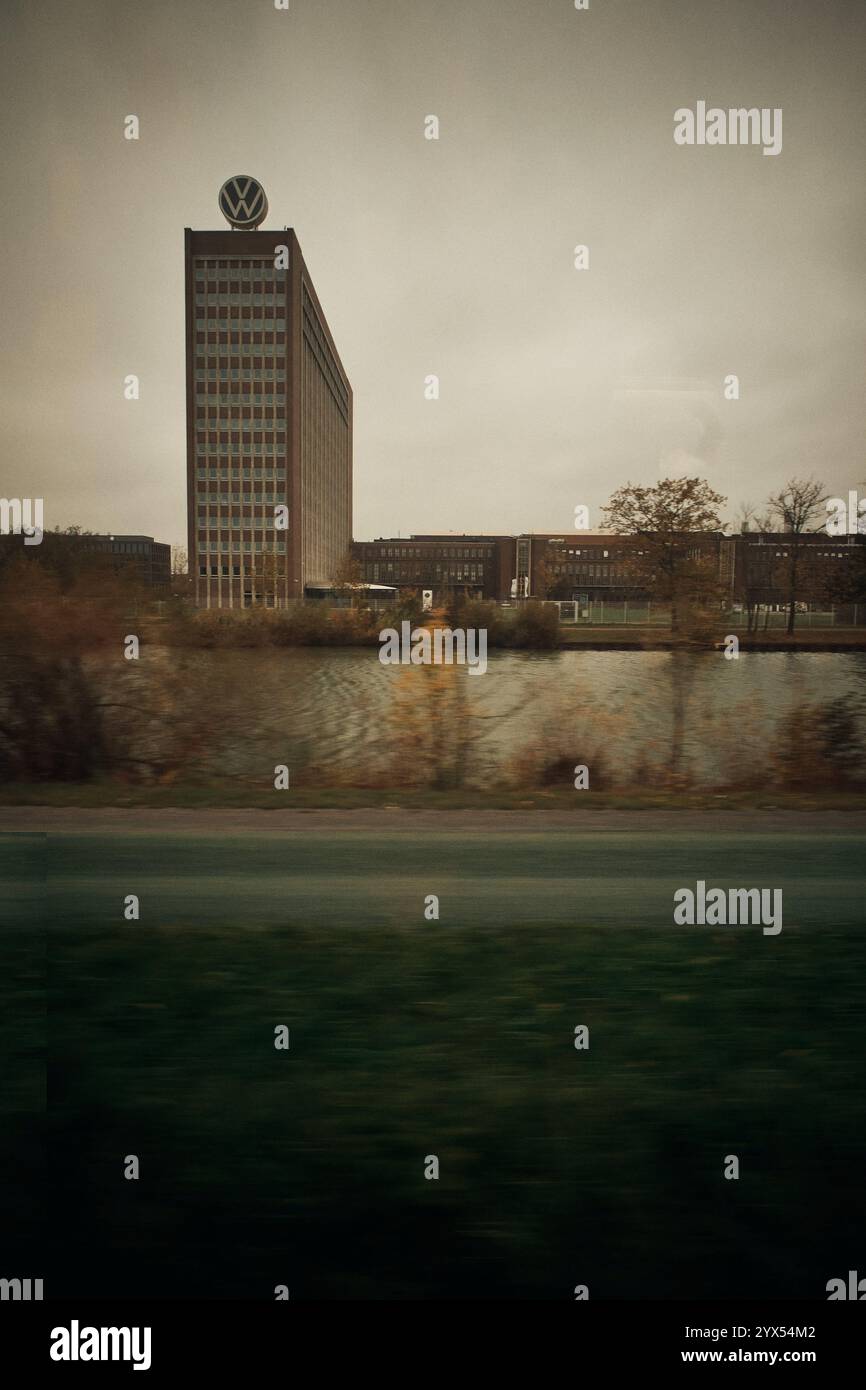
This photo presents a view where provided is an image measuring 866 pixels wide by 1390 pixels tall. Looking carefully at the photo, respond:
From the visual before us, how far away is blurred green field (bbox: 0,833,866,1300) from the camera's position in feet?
8.75

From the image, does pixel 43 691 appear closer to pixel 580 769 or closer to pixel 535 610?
pixel 580 769

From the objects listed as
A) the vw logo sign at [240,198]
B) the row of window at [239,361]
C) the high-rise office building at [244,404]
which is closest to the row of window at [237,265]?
the high-rise office building at [244,404]

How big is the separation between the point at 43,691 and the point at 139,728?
1.39 metres

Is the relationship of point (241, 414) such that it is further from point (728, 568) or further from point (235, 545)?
point (728, 568)

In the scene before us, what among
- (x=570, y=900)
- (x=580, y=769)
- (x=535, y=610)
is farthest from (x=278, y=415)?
(x=570, y=900)

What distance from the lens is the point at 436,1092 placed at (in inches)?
134

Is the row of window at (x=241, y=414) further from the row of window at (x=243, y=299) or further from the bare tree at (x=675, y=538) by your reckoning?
the bare tree at (x=675, y=538)

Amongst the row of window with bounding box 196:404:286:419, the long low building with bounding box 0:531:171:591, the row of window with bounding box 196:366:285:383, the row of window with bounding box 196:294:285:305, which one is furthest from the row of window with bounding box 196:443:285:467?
the long low building with bounding box 0:531:171:591

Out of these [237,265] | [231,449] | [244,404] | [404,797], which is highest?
[237,265]

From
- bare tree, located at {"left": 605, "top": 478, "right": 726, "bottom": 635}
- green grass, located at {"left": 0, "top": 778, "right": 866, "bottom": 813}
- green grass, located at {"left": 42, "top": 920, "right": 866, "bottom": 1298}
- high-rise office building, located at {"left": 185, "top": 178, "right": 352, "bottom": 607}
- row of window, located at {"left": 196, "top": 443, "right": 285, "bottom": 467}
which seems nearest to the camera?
green grass, located at {"left": 42, "top": 920, "right": 866, "bottom": 1298}

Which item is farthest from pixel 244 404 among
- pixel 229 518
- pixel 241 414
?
pixel 229 518

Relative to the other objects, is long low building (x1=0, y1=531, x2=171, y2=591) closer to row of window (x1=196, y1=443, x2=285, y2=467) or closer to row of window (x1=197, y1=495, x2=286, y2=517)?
row of window (x1=197, y1=495, x2=286, y2=517)

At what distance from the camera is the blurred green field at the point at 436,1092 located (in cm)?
267

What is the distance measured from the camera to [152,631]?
13.1 meters
